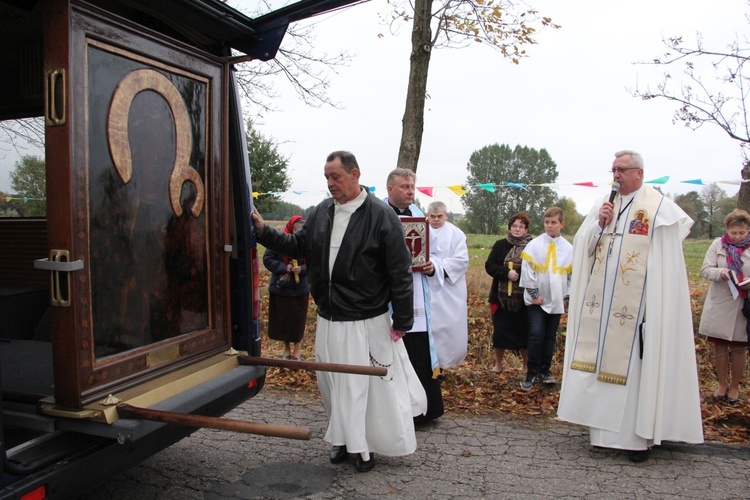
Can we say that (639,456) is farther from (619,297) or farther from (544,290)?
(544,290)

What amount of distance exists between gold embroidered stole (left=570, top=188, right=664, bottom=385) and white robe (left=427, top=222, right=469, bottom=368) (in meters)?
1.01

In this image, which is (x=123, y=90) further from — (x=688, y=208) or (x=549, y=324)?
(x=688, y=208)

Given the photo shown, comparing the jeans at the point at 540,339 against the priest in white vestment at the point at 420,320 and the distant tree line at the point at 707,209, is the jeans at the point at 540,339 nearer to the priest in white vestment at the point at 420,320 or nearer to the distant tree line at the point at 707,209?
the priest in white vestment at the point at 420,320

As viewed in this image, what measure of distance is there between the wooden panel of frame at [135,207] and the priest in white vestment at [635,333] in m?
2.58

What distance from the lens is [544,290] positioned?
5.76 m

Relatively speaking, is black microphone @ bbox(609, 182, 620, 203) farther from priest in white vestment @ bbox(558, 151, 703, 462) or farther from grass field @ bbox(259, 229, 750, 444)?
grass field @ bbox(259, 229, 750, 444)

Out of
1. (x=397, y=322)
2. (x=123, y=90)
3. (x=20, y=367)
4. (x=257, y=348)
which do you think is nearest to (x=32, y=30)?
(x=123, y=90)

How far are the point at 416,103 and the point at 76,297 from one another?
6375mm

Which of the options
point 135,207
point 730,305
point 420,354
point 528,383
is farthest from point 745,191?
point 135,207

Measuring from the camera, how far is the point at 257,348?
3775 mm

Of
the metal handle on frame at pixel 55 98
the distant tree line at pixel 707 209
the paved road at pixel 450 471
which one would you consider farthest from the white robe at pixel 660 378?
the distant tree line at pixel 707 209

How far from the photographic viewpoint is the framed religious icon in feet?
14.8

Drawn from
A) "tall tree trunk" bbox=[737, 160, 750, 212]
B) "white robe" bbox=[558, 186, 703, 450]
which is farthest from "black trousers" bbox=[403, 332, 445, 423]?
"tall tree trunk" bbox=[737, 160, 750, 212]

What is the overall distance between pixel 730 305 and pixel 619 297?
1863 mm
